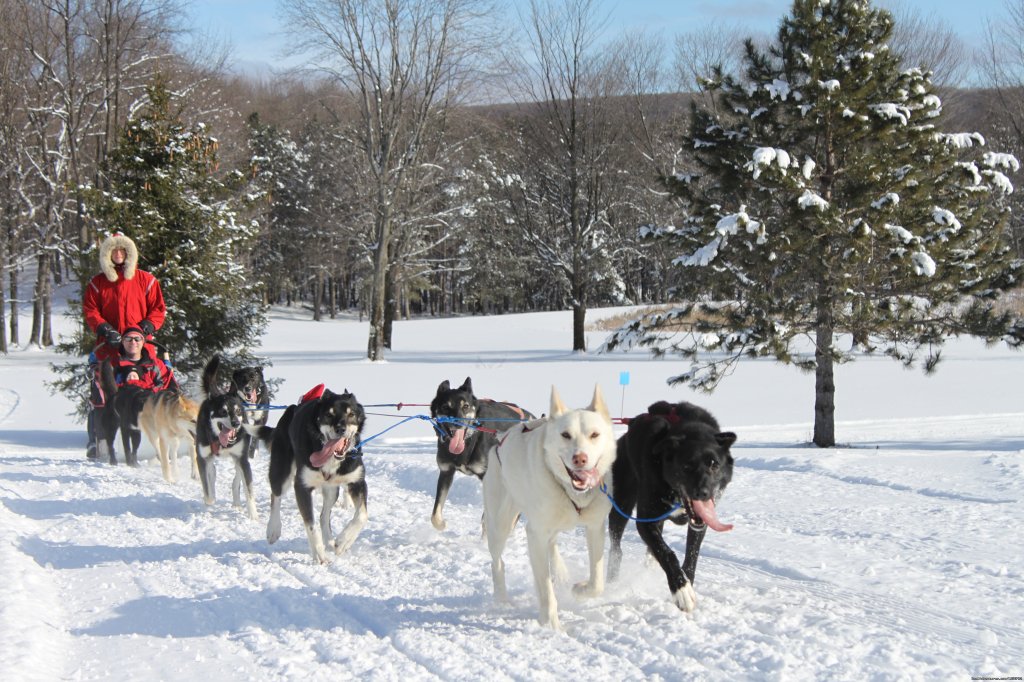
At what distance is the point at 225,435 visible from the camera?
7.64 metres

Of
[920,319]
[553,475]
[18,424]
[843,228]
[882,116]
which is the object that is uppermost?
[882,116]

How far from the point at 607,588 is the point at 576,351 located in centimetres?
2307

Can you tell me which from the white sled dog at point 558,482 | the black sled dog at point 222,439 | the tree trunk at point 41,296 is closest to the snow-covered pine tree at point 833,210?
the black sled dog at point 222,439

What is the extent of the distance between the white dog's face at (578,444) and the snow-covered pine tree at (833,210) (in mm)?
6913

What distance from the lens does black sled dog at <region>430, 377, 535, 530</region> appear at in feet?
21.5

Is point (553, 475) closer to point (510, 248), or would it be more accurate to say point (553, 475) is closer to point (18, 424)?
point (18, 424)

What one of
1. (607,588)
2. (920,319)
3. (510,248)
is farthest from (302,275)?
(607,588)

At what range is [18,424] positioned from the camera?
1473 cm

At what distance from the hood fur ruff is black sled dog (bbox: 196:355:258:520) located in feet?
10.3

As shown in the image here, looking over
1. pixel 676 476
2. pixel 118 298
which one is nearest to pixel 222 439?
pixel 118 298

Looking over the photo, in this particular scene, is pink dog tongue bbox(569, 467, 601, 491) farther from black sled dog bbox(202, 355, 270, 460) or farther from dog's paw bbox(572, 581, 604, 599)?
black sled dog bbox(202, 355, 270, 460)

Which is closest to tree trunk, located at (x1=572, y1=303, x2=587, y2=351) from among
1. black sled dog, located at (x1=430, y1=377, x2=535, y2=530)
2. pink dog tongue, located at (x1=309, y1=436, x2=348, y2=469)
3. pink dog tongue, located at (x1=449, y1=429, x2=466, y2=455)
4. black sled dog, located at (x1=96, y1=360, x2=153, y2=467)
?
black sled dog, located at (x1=96, y1=360, x2=153, y2=467)

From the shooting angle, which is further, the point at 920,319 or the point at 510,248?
the point at 510,248

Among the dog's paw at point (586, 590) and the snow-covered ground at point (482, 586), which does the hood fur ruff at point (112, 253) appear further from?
the dog's paw at point (586, 590)
